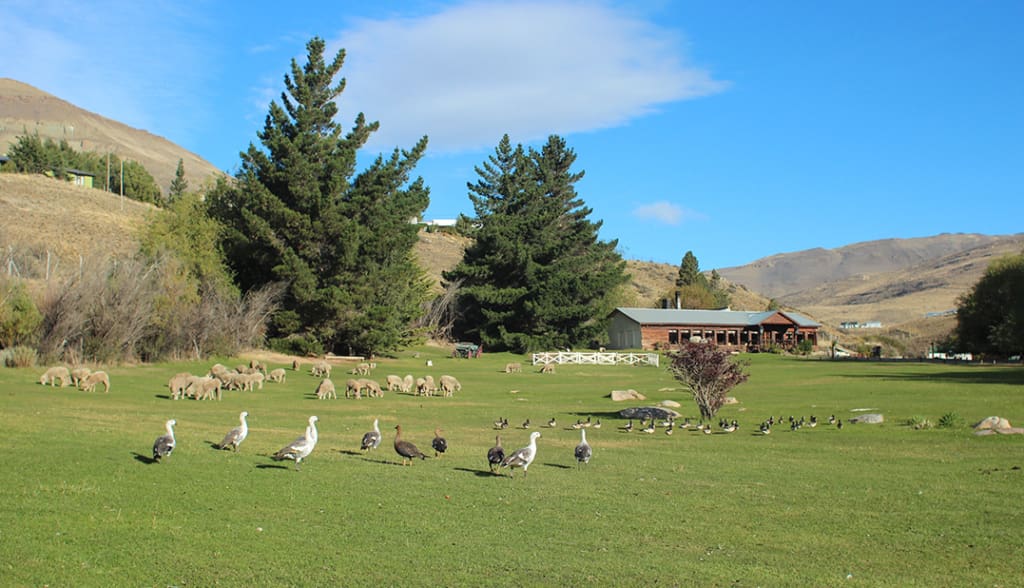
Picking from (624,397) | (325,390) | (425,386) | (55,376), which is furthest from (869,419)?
(55,376)

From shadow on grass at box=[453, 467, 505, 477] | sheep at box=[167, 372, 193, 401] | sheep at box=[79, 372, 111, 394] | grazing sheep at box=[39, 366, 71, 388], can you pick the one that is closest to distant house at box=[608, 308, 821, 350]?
sheep at box=[167, 372, 193, 401]

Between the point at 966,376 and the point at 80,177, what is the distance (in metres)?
115

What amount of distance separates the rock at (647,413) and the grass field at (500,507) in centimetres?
326

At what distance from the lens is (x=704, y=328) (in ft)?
310

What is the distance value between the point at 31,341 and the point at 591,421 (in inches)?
1034

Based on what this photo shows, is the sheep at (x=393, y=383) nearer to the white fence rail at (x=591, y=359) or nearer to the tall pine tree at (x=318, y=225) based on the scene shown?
the tall pine tree at (x=318, y=225)

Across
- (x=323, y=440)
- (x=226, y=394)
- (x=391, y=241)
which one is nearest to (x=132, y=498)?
(x=323, y=440)

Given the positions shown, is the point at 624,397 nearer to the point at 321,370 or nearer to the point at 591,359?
the point at 321,370

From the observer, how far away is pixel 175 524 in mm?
11344

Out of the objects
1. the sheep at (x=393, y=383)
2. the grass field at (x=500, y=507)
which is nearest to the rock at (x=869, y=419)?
the grass field at (x=500, y=507)

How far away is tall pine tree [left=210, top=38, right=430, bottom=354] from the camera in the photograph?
61.3m

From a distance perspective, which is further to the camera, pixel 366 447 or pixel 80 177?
pixel 80 177

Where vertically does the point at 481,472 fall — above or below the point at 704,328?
below

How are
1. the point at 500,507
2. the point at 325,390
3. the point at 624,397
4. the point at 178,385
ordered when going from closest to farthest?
the point at 500,507 < the point at 178,385 < the point at 325,390 < the point at 624,397
